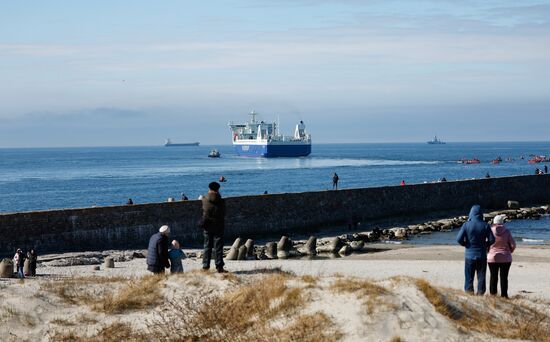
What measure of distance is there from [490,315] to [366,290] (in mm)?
2041

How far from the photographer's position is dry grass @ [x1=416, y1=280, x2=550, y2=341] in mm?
11750

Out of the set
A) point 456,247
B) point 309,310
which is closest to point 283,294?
point 309,310

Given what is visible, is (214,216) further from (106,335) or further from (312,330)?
(312,330)

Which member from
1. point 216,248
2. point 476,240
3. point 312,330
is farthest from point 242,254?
point 312,330

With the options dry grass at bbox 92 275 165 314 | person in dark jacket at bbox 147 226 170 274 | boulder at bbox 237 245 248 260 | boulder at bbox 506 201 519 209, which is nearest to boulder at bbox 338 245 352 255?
boulder at bbox 237 245 248 260

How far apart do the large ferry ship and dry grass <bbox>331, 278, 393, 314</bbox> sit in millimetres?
158393

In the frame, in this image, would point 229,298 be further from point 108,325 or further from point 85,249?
point 85,249

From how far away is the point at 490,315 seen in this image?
12.7 meters

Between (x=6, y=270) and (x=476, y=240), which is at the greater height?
(x=476, y=240)

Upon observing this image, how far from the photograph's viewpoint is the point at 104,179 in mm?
107938

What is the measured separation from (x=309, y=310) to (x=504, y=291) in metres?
4.12

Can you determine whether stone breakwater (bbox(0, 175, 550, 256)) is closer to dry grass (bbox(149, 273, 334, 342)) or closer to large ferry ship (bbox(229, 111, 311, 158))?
dry grass (bbox(149, 273, 334, 342))

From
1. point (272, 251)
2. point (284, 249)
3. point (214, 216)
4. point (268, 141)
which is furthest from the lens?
point (268, 141)

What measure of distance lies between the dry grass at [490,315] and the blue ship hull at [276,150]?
158m
